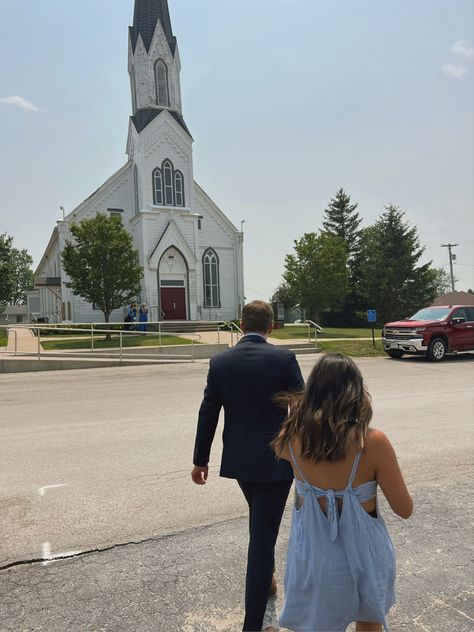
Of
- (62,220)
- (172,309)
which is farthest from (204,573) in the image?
(62,220)

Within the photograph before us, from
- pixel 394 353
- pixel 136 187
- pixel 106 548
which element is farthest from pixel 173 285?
pixel 106 548

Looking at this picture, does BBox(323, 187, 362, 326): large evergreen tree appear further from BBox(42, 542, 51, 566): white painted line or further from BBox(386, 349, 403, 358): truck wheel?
BBox(42, 542, 51, 566): white painted line

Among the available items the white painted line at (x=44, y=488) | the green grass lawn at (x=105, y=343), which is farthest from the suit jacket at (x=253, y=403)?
the green grass lawn at (x=105, y=343)

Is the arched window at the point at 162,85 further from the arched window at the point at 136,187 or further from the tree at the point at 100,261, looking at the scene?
the tree at the point at 100,261

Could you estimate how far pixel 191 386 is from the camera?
499 inches

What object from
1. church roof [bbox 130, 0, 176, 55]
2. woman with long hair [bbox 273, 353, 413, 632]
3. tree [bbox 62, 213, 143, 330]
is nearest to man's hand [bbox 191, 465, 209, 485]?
woman with long hair [bbox 273, 353, 413, 632]

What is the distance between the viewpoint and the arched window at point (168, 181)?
32188 millimetres

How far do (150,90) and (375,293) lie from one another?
79.8ft

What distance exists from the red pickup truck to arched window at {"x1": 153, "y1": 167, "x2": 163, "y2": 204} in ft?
60.8

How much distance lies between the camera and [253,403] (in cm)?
291

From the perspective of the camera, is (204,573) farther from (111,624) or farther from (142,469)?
(142,469)

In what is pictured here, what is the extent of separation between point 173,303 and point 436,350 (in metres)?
18.1

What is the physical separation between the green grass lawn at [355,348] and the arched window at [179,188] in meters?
14.8

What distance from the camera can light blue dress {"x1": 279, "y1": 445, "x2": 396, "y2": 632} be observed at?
2012mm
